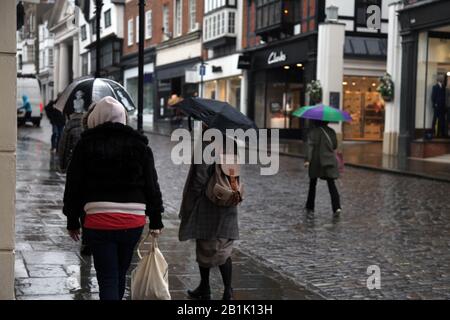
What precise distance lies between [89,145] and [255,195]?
342 inches

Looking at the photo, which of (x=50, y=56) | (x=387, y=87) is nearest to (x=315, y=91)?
(x=387, y=87)

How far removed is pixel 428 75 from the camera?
22188mm

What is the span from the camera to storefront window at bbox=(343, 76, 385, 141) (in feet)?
93.9

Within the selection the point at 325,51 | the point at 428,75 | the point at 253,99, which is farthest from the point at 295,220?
the point at 253,99

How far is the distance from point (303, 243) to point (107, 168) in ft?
15.1

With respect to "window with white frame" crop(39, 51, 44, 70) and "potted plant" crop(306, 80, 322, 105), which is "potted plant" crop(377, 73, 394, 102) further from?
"window with white frame" crop(39, 51, 44, 70)

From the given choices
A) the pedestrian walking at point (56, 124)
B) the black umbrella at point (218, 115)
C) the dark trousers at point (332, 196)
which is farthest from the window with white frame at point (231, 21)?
the black umbrella at point (218, 115)

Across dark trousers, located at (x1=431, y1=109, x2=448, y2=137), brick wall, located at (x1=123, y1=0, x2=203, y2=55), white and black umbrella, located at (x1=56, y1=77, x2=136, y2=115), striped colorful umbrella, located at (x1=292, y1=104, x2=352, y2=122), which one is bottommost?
dark trousers, located at (x1=431, y1=109, x2=448, y2=137)

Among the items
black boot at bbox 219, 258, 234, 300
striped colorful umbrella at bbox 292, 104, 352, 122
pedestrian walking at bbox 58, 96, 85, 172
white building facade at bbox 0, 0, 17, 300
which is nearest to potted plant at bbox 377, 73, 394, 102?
striped colorful umbrella at bbox 292, 104, 352, 122

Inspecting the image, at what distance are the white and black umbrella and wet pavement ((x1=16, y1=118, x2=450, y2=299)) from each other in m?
1.57

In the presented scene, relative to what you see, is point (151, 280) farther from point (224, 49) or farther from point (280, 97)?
point (224, 49)

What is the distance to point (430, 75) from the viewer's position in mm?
22203

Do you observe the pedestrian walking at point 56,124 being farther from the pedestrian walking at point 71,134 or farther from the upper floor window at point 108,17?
the pedestrian walking at point 71,134
